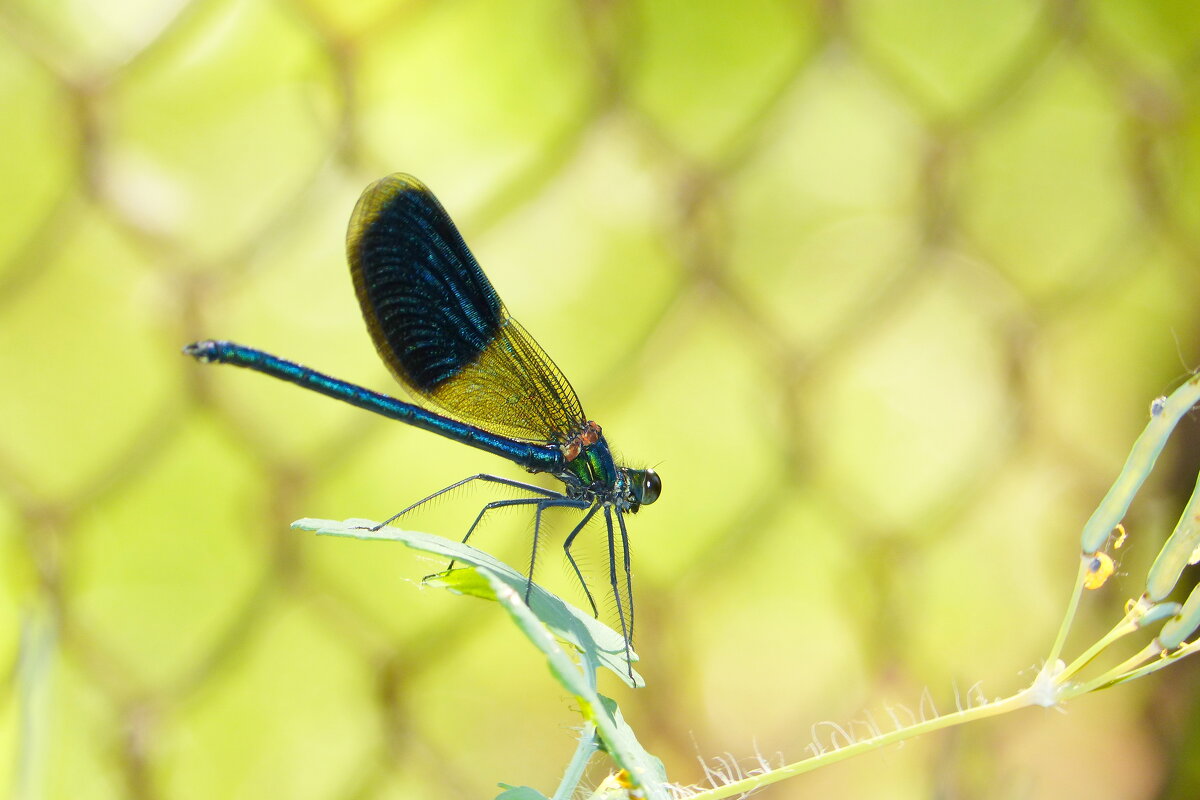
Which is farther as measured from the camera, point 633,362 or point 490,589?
point 633,362

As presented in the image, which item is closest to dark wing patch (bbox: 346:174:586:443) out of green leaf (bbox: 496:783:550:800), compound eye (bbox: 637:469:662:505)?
compound eye (bbox: 637:469:662:505)

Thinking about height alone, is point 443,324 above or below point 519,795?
above

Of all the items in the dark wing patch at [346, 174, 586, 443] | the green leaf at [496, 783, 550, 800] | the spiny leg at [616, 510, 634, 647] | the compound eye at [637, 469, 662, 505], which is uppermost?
the dark wing patch at [346, 174, 586, 443]

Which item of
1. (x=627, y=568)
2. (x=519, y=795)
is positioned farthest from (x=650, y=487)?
(x=519, y=795)

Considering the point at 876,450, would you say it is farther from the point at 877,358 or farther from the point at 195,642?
the point at 195,642

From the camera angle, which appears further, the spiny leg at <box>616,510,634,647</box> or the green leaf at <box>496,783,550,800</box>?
the spiny leg at <box>616,510,634,647</box>

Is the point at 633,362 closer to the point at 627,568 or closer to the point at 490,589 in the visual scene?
the point at 627,568

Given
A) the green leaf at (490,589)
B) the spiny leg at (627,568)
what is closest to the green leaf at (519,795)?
the green leaf at (490,589)

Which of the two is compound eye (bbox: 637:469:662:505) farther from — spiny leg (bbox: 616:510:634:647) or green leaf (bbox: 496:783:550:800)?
green leaf (bbox: 496:783:550:800)
